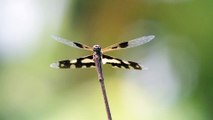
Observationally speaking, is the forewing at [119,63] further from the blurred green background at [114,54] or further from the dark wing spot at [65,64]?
the blurred green background at [114,54]

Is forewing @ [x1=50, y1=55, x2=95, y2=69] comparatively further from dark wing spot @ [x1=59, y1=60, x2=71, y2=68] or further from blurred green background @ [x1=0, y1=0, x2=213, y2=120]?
blurred green background @ [x1=0, y1=0, x2=213, y2=120]

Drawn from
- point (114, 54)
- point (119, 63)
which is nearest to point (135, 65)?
point (119, 63)

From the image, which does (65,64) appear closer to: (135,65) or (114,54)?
(135,65)

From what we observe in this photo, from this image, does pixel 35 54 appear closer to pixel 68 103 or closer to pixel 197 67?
pixel 68 103

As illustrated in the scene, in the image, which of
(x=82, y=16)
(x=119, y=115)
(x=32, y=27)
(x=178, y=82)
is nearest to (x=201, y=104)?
(x=178, y=82)

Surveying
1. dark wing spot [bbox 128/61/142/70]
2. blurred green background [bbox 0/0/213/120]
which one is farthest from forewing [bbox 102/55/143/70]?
blurred green background [bbox 0/0/213/120]

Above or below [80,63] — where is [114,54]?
above

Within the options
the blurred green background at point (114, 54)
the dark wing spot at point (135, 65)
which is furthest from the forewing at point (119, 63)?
the blurred green background at point (114, 54)

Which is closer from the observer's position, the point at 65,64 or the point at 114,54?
the point at 65,64
